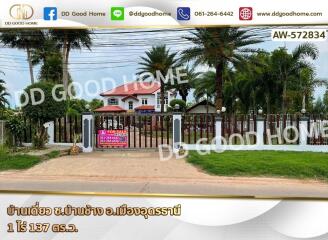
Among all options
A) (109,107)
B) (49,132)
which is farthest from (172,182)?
(109,107)

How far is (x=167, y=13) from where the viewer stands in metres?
3.19

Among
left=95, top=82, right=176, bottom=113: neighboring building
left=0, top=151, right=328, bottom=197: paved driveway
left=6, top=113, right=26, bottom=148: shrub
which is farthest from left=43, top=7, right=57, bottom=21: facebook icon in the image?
left=95, top=82, right=176, bottom=113: neighboring building

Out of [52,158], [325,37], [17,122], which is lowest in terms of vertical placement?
[52,158]

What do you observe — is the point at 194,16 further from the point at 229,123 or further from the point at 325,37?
the point at 229,123

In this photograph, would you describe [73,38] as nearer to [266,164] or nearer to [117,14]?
[117,14]

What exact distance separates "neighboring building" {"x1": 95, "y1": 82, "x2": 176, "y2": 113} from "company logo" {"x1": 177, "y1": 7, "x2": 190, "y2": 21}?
9733mm

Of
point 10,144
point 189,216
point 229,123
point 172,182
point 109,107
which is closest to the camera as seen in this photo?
point 189,216

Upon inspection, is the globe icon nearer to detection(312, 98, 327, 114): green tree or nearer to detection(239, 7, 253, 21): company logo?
detection(239, 7, 253, 21): company logo

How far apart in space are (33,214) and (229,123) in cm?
937

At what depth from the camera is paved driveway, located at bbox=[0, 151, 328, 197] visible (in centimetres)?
590

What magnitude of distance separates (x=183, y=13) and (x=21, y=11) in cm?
128

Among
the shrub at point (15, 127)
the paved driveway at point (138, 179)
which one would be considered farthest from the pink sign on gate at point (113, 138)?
the shrub at point (15, 127)

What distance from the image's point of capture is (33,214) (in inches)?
116

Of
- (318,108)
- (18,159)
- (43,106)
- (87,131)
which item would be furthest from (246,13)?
(318,108)
